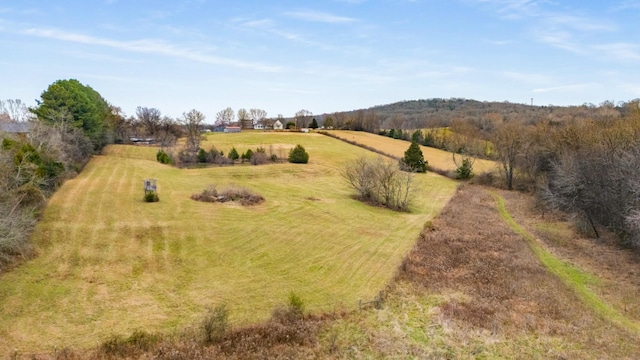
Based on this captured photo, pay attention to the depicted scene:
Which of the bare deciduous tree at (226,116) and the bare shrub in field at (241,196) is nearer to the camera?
the bare shrub in field at (241,196)

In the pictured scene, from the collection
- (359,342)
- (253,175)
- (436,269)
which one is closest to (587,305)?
(436,269)

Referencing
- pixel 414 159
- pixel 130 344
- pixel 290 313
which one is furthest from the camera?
pixel 414 159

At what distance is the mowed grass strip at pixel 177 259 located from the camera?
51.7 feet

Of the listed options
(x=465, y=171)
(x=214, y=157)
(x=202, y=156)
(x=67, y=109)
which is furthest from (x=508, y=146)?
(x=67, y=109)

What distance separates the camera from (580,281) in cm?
2159

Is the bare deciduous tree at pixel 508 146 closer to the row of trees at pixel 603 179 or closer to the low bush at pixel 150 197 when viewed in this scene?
the row of trees at pixel 603 179

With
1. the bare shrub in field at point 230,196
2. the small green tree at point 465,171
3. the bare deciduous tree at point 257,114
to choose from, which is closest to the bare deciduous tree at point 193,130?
the bare shrub in field at point 230,196

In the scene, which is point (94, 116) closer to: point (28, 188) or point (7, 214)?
point (28, 188)

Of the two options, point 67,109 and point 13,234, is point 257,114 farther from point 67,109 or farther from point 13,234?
point 13,234

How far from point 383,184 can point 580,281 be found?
20.9m

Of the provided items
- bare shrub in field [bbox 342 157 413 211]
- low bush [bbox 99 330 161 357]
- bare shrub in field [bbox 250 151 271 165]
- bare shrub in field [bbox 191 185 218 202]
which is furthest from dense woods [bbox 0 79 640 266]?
bare shrub in field [bbox 342 157 413 211]

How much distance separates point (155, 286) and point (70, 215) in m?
Answer: 11.0

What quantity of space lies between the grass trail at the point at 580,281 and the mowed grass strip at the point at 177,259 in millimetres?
8303

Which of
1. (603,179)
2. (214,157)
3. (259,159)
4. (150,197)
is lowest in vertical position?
(150,197)
